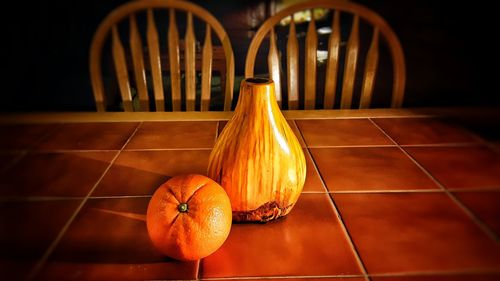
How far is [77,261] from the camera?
1.53 ft

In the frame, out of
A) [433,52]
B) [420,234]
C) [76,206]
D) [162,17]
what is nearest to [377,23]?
[420,234]

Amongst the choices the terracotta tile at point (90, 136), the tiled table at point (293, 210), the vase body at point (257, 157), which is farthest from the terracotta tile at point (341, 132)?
the terracotta tile at point (90, 136)

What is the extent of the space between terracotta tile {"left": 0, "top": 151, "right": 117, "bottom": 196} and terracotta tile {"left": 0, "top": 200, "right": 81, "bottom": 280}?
41mm

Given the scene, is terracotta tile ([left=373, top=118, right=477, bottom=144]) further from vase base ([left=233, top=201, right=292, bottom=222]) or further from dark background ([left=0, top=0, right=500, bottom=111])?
dark background ([left=0, top=0, right=500, bottom=111])

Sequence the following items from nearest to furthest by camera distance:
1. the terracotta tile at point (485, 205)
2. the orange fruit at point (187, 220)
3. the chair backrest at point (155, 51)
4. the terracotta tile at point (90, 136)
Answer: the orange fruit at point (187, 220) → the terracotta tile at point (485, 205) → the terracotta tile at point (90, 136) → the chair backrest at point (155, 51)

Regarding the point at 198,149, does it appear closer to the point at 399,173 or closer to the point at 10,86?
the point at 399,173

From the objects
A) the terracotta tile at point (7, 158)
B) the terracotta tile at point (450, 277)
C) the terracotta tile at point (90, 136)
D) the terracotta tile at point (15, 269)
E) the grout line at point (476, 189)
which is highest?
the terracotta tile at point (90, 136)

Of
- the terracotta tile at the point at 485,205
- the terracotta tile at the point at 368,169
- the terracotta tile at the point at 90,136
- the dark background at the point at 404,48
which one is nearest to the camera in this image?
the terracotta tile at the point at 485,205

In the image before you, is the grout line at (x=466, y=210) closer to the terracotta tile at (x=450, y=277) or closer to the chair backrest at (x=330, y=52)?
the terracotta tile at (x=450, y=277)

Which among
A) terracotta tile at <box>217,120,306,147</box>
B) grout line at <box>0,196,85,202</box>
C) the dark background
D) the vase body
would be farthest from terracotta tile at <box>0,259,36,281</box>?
the dark background

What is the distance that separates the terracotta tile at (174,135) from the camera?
825 mm

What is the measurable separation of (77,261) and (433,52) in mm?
3435

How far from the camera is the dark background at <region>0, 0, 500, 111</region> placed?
305cm

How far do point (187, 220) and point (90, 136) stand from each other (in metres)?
0.56
